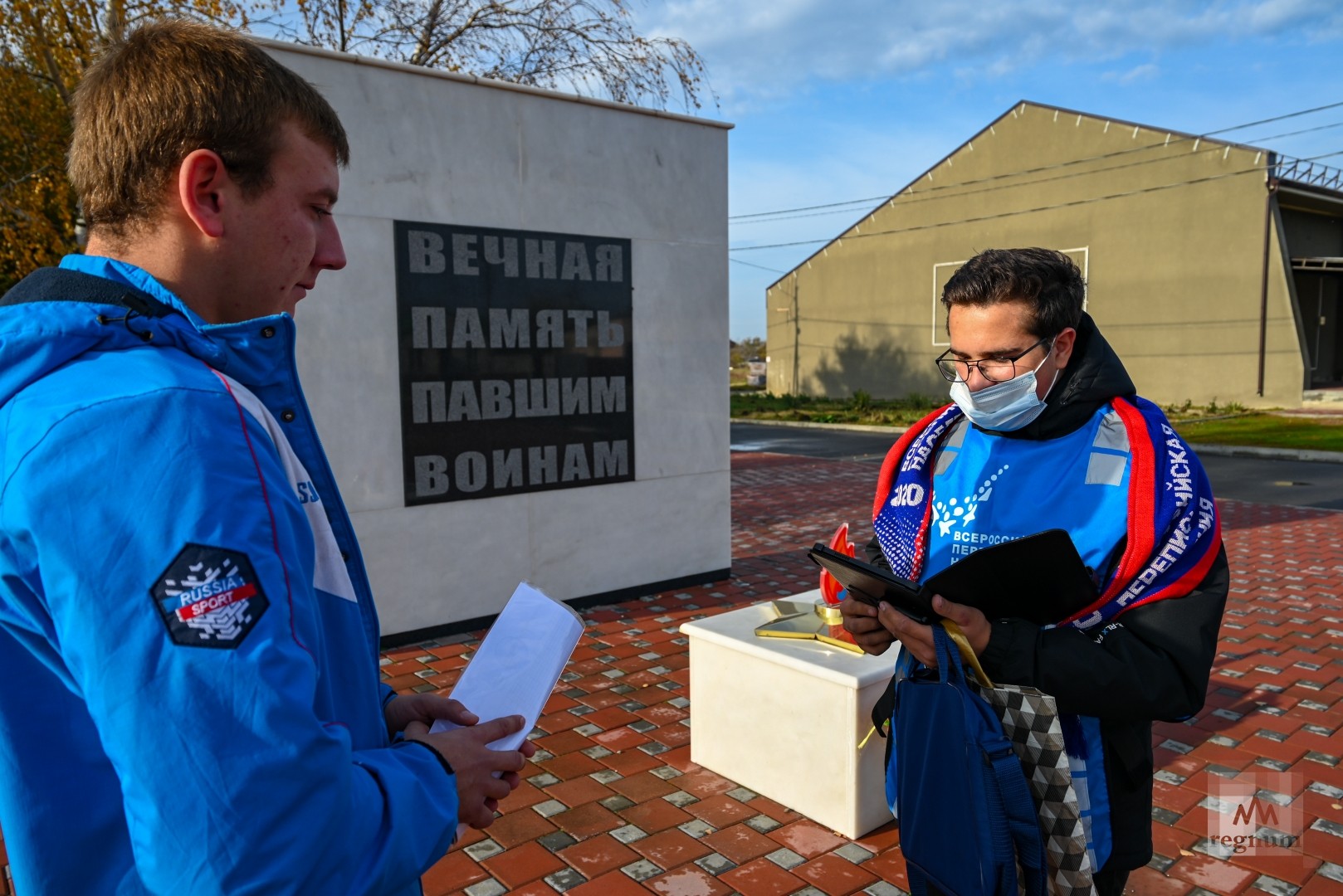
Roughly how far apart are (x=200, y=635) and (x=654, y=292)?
5.97 m

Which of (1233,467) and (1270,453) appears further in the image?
(1270,453)

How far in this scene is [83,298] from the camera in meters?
0.97

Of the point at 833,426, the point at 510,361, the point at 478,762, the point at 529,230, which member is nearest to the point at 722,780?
the point at 478,762

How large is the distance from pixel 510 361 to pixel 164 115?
4.93 meters

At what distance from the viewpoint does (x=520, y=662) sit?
1.46 m

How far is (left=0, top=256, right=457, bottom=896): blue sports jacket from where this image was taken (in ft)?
2.67

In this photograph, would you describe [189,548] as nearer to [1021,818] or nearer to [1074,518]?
[1021,818]

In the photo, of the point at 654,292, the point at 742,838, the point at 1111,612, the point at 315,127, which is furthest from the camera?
the point at 654,292

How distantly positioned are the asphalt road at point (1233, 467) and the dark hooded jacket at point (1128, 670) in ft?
35.9

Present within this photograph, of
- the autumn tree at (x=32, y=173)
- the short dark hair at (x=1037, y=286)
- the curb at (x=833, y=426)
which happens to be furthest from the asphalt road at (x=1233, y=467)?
the autumn tree at (x=32, y=173)

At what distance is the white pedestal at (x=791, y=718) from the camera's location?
326cm

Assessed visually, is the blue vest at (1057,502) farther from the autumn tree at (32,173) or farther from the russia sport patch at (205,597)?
the autumn tree at (32,173)

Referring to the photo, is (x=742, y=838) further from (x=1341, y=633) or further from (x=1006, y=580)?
(x=1341, y=633)

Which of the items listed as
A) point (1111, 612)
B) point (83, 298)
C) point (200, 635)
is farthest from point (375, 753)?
point (1111, 612)
